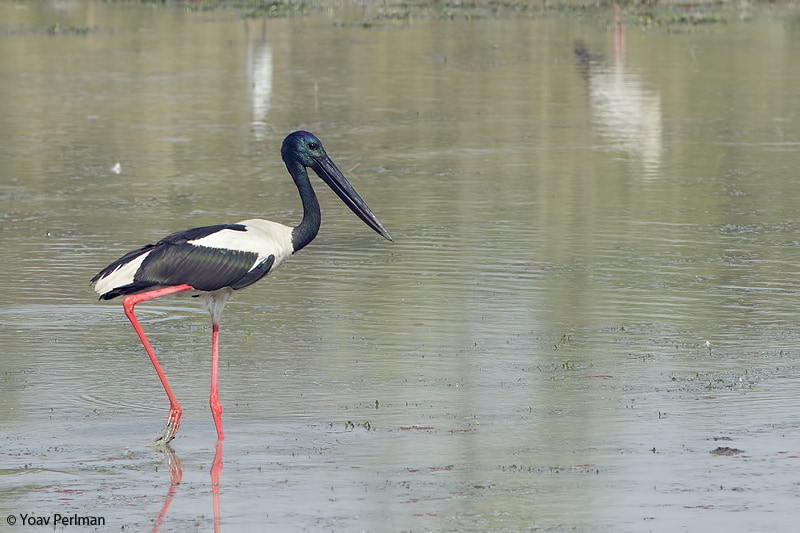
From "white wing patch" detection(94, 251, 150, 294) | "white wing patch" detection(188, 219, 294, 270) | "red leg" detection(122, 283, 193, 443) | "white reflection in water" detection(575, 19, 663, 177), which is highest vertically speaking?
"white wing patch" detection(188, 219, 294, 270)

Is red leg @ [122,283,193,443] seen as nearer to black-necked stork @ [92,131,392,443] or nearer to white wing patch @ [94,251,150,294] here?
black-necked stork @ [92,131,392,443]

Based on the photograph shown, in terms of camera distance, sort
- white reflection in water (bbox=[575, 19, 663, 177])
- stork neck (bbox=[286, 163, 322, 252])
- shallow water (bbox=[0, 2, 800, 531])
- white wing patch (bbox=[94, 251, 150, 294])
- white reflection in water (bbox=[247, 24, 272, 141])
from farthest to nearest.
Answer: white reflection in water (bbox=[247, 24, 272, 141]), white reflection in water (bbox=[575, 19, 663, 177]), stork neck (bbox=[286, 163, 322, 252]), white wing patch (bbox=[94, 251, 150, 294]), shallow water (bbox=[0, 2, 800, 531])

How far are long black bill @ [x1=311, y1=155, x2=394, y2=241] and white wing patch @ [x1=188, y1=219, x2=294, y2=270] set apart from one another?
0.52 meters

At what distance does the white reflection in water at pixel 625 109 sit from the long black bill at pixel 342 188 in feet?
29.4

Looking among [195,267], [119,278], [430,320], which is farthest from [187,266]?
[430,320]

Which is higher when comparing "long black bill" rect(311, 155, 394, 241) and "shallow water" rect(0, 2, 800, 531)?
"long black bill" rect(311, 155, 394, 241)

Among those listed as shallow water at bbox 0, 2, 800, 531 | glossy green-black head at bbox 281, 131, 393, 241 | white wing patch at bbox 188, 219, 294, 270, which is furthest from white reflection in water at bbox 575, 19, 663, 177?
white wing patch at bbox 188, 219, 294, 270

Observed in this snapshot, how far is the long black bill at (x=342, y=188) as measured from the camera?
9.02 m

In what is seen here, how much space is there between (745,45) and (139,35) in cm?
1444

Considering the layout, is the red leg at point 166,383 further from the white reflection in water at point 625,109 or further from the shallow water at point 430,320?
the white reflection in water at point 625,109

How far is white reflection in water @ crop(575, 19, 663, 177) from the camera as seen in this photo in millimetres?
19906

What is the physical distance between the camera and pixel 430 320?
10664 mm

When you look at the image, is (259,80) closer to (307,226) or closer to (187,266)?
(307,226)

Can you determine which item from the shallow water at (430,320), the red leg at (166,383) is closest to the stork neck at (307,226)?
the red leg at (166,383)
